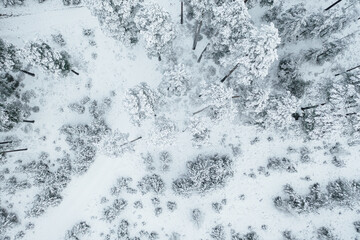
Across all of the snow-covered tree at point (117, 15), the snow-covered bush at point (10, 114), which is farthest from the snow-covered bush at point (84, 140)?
the snow-covered tree at point (117, 15)

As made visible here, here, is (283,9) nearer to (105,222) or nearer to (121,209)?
(121,209)

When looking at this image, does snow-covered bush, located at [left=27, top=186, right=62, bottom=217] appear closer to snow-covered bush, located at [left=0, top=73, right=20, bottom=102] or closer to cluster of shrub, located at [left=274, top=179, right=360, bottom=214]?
snow-covered bush, located at [left=0, top=73, right=20, bottom=102]

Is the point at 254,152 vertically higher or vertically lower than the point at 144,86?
lower

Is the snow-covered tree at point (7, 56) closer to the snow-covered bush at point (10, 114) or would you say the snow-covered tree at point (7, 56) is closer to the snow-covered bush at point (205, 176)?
the snow-covered bush at point (10, 114)

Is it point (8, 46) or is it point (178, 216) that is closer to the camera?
point (8, 46)

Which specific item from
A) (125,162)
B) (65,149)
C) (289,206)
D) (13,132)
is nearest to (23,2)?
(13,132)

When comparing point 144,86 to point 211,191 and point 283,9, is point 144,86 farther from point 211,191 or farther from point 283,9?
point 283,9


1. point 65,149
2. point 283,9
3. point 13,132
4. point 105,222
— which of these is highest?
point 283,9
